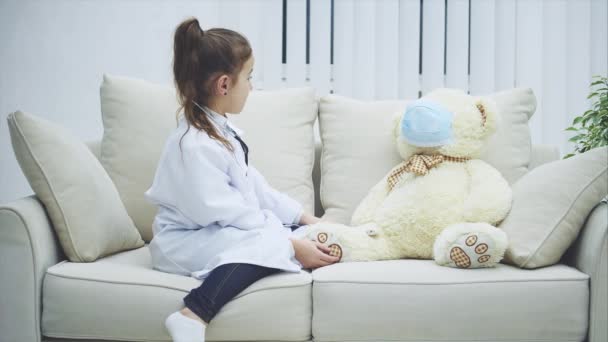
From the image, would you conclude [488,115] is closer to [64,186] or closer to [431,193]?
[431,193]

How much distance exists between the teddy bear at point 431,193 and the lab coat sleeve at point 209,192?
218 millimetres

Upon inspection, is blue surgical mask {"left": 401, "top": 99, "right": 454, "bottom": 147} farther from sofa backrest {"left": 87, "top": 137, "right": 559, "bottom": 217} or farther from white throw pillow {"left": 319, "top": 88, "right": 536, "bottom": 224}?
sofa backrest {"left": 87, "top": 137, "right": 559, "bottom": 217}

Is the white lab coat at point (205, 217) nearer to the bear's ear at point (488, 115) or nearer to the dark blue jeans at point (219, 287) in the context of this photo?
the dark blue jeans at point (219, 287)

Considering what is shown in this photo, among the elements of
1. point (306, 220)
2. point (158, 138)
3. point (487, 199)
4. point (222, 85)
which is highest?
point (222, 85)

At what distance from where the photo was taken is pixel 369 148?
1843 millimetres

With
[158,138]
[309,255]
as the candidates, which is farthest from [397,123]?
[158,138]

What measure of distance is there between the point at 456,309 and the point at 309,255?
1.24ft

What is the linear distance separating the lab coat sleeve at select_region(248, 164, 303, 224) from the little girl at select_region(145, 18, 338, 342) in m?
0.07

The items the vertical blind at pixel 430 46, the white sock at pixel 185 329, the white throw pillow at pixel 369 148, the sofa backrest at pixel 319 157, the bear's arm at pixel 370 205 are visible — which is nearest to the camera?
the white sock at pixel 185 329

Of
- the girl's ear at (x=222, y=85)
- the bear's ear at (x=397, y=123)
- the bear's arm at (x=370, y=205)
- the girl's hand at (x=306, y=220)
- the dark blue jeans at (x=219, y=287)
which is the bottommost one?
the dark blue jeans at (x=219, y=287)

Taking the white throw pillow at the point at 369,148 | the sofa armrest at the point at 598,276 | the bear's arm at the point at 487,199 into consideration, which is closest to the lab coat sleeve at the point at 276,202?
the white throw pillow at the point at 369,148

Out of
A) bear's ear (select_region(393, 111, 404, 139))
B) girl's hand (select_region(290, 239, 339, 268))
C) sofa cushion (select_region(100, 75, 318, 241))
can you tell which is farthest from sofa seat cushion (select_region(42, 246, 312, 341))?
bear's ear (select_region(393, 111, 404, 139))

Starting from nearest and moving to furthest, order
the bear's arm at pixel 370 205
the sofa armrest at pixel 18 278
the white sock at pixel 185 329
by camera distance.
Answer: the white sock at pixel 185 329, the sofa armrest at pixel 18 278, the bear's arm at pixel 370 205

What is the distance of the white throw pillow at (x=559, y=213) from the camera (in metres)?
1.38
